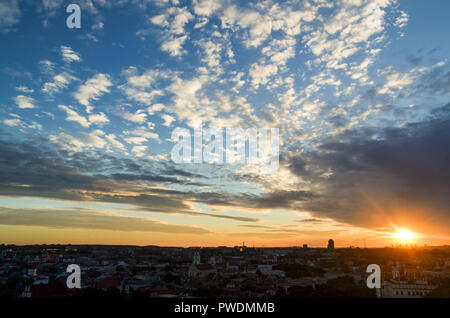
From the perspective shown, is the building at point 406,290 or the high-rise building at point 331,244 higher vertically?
the building at point 406,290

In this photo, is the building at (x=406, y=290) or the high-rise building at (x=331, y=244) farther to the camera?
the high-rise building at (x=331, y=244)

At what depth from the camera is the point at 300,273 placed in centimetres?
6206

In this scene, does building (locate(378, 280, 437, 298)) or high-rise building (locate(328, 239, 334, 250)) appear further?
high-rise building (locate(328, 239, 334, 250))

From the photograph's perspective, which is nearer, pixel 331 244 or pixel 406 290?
pixel 406 290

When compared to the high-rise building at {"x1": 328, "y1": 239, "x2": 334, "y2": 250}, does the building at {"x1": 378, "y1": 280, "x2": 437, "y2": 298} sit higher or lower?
higher
